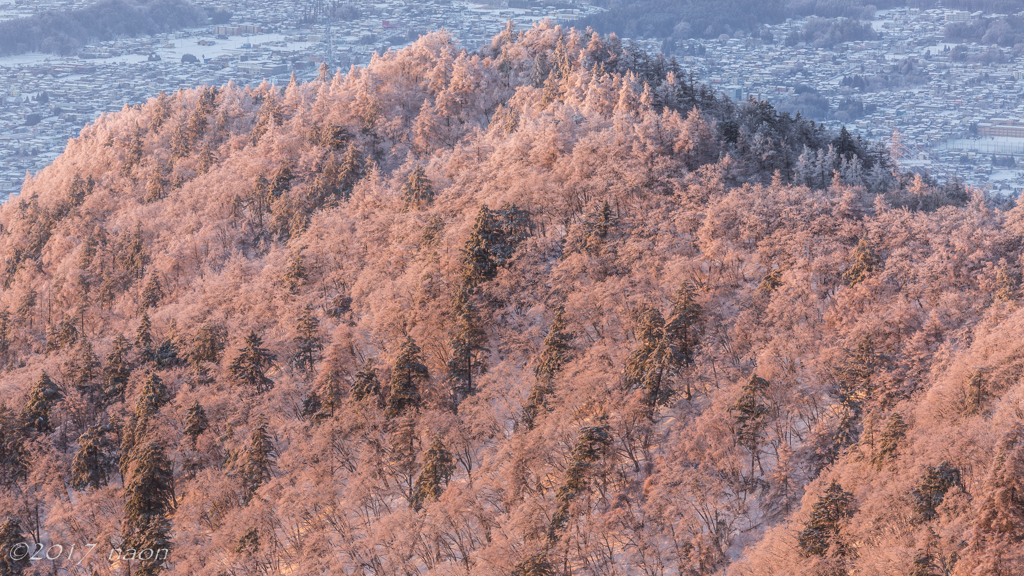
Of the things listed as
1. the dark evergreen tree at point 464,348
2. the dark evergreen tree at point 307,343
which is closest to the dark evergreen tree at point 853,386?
the dark evergreen tree at point 464,348

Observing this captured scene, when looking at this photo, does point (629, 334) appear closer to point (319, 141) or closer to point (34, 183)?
point (319, 141)

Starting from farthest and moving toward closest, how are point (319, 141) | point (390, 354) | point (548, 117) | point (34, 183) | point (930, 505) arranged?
point (34, 183) → point (319, 141) → point (548, 117) → point (390, 354) → point (930, 505)

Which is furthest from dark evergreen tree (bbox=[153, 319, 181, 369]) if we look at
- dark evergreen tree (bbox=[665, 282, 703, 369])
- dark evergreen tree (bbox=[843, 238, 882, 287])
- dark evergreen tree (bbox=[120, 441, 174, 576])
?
dark evergreen tree (bbox=[843, 238, 882, 287])

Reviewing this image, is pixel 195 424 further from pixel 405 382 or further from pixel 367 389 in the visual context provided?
pixel 405 382

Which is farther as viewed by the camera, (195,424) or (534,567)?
(195,424)

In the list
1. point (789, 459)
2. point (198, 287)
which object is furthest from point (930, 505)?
point (198, 287)

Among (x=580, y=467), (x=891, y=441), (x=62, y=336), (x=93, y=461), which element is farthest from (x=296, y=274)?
(x=891, y=441)

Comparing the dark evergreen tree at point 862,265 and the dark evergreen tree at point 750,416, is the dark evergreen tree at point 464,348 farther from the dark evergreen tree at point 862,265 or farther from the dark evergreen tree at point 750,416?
the dark evergreen tree at point 862,265
